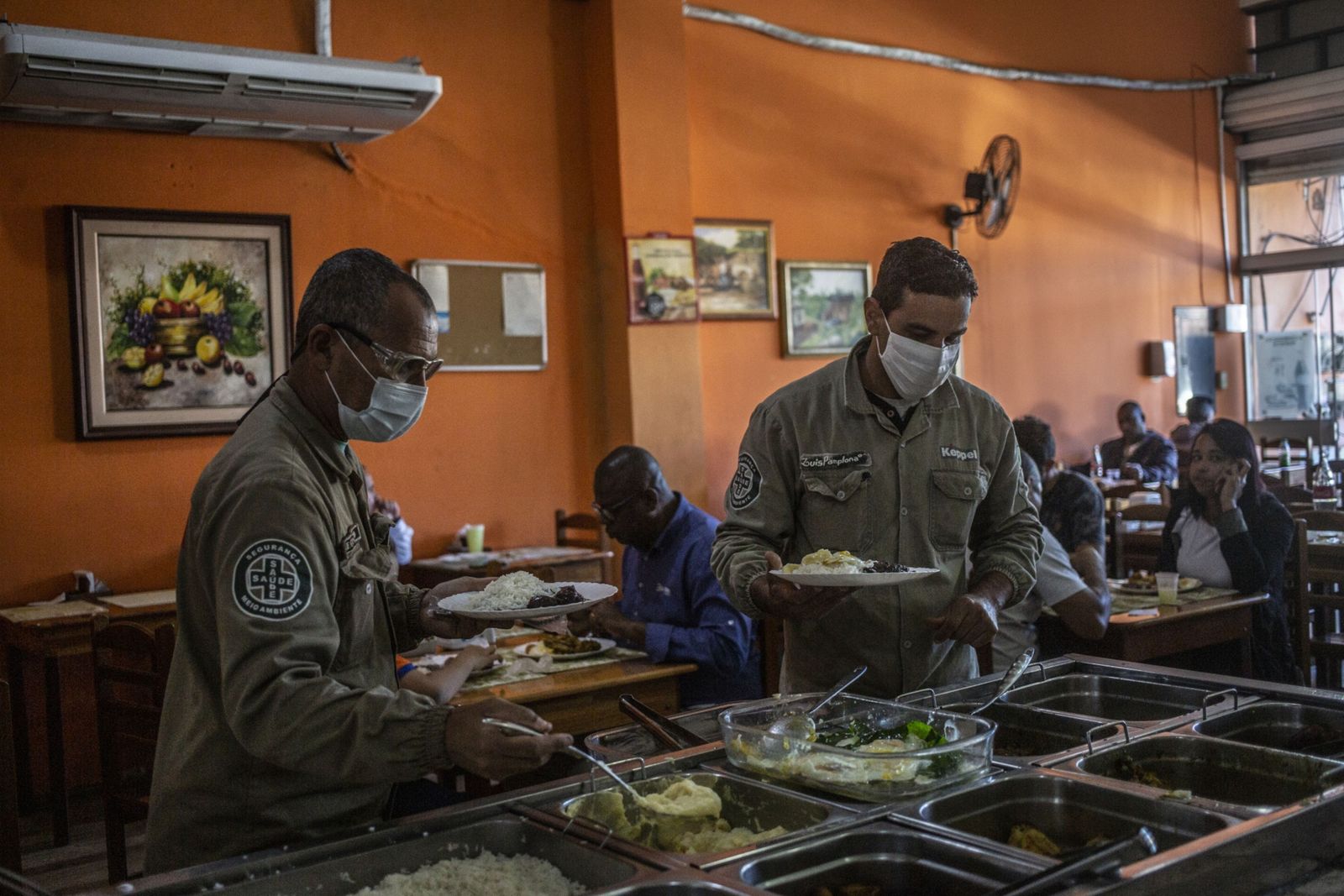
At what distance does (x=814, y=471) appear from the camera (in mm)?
2621

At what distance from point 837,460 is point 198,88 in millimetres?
3527

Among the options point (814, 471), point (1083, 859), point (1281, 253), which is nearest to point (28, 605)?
point (814, 471)

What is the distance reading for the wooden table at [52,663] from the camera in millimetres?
4621

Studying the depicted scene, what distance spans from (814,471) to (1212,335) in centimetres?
921

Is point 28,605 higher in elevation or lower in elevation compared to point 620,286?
lower

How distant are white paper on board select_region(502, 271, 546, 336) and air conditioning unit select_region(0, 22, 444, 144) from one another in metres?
1.13

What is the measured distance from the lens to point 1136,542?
225 inches

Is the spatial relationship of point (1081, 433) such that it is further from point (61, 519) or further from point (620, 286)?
point (61, 519)

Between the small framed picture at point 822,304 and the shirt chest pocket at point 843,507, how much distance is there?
4887 mm

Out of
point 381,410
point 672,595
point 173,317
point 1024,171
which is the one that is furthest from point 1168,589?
point 1024,171

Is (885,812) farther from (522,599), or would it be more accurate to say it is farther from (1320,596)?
(1320,596)

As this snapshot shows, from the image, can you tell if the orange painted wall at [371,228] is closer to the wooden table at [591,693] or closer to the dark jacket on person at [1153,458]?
the wooden table at [591,693]

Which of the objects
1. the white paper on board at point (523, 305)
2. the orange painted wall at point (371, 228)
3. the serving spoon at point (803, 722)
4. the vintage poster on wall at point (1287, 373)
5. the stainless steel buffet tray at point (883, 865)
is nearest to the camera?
the stainless steel buffet tray at point (883, 865)

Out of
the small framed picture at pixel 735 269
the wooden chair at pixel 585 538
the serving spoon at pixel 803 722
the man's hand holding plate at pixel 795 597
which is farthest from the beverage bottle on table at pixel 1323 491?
the serving spoon at pixel 803 722
